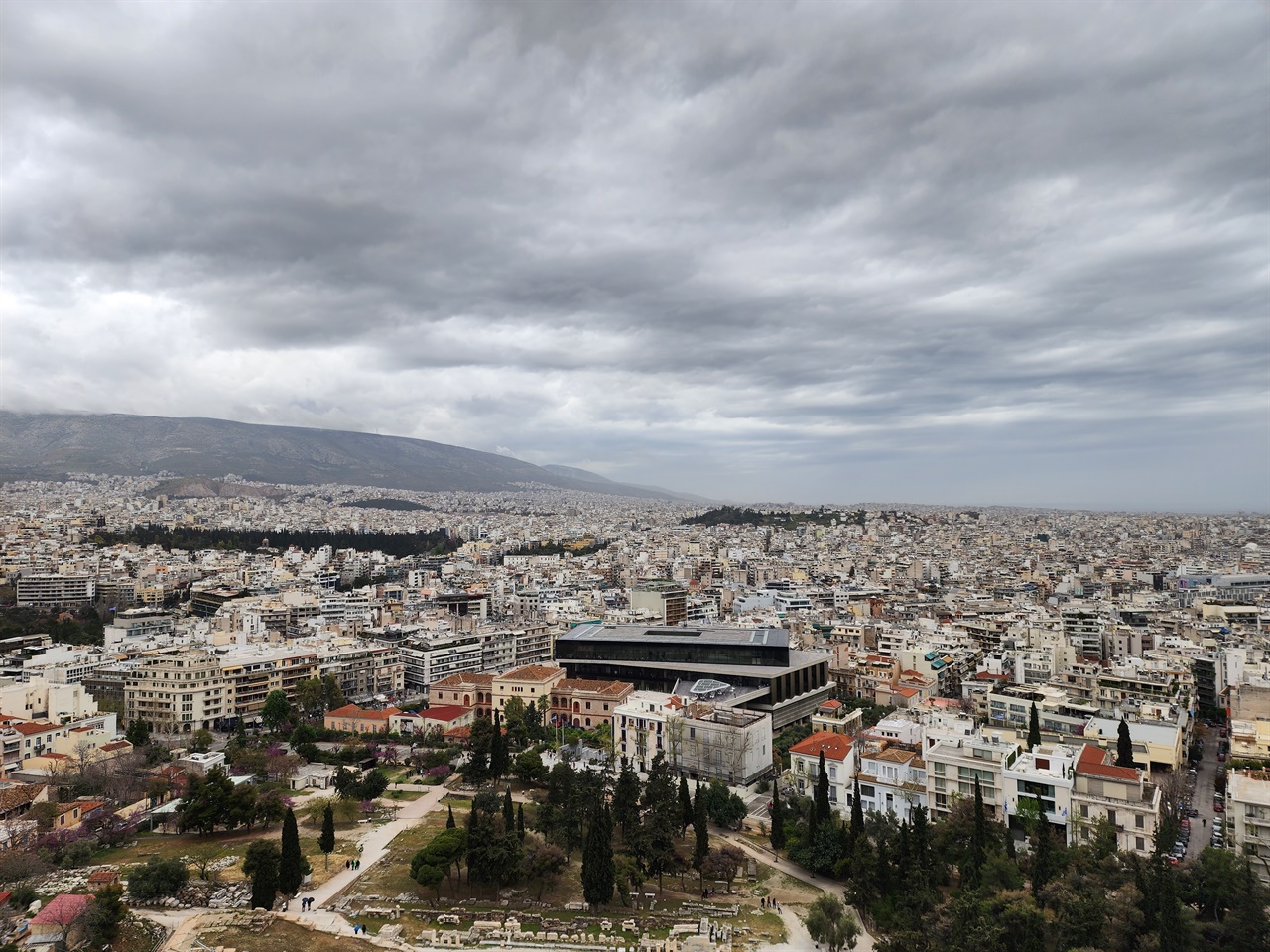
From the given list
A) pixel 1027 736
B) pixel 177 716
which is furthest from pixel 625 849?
pixel 177 716

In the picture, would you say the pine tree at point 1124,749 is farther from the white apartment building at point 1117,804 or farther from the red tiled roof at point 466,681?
the red tiled roof at point 466,681

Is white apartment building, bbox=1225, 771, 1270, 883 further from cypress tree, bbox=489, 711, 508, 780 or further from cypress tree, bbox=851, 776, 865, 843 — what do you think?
cypress tree, bbox=489, 711, 508, 780

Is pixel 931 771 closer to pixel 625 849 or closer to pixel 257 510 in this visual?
pixel 625 849

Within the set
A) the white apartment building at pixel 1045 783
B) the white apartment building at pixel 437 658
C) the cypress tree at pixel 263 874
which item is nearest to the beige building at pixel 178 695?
the white apartment building at pixel 437 658

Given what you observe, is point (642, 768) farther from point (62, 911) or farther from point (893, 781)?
point (62, 911)

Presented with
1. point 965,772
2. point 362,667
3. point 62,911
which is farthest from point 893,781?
point 362,667

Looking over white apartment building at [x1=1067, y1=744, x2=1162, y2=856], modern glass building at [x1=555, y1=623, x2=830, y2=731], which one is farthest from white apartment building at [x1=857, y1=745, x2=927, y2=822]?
modern glass building at [x1=555, y1=623, x2=830, y2=731]

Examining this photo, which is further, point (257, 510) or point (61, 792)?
point (257, 510)
